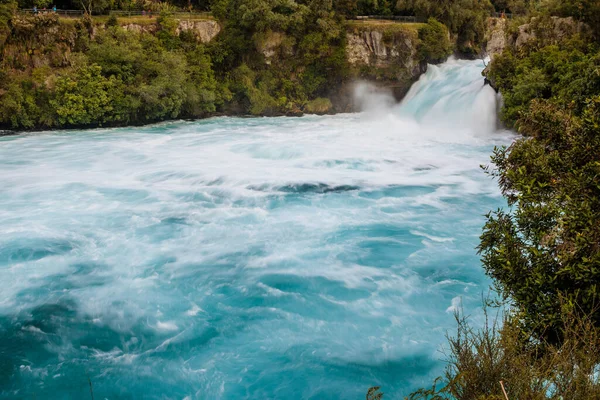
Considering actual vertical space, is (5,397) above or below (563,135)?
below

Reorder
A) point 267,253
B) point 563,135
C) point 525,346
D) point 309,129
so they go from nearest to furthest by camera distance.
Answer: point 525,346 < point 563,135 < point 267,253 < point 309,129

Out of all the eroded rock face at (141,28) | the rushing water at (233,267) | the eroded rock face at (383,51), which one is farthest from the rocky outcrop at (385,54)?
the eroded rock face at (141,28)

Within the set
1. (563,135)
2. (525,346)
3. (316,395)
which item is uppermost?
(563,135)

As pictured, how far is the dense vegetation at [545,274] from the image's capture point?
614 centimetres

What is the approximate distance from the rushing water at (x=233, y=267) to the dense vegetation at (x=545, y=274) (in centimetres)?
298

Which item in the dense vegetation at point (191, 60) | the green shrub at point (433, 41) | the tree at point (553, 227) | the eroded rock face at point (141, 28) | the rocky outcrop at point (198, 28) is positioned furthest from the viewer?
the green shrub at point (433, 41)

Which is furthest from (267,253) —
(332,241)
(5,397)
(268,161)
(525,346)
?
(268,161)

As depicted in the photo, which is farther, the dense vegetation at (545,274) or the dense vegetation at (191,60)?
the dense vegetation at (191,60)

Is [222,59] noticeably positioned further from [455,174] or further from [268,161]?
[455,174]

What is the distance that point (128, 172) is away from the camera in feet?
76.7

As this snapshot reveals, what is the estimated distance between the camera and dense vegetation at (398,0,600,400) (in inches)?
242

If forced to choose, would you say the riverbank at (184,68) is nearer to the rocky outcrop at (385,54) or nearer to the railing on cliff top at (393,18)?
the rocky outcrop at (385,54)

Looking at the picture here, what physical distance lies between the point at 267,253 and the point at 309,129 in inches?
761

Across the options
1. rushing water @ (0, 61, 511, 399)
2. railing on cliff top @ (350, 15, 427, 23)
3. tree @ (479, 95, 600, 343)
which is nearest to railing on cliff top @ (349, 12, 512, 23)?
railing on cliff top @ (350, 15, 427, 23)
